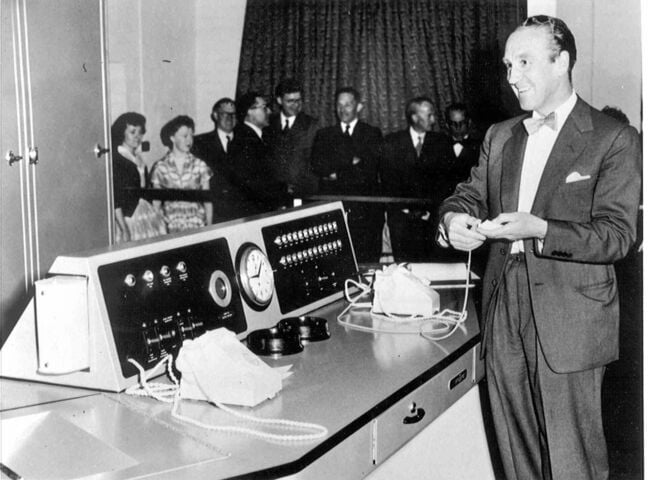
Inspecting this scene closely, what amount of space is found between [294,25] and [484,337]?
630 cm

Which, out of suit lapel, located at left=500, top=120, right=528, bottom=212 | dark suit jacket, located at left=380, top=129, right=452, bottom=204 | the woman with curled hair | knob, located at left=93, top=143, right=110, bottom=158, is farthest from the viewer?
dark suit jacket, located at left=380, top=129, right=452, bottom=204

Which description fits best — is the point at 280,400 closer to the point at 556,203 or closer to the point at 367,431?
the point at 367,431

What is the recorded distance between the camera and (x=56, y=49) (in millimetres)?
3396

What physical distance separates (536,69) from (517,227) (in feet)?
1.28

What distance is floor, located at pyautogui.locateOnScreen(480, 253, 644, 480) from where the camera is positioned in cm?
291

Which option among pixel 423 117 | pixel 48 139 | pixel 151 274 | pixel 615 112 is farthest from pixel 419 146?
pixel 151 274

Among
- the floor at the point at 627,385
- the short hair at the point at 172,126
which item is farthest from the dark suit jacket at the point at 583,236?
the short hair at the point at 172,126

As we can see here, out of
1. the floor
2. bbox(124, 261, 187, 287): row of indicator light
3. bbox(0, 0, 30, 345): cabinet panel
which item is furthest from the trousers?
bbox(0, 0, 30, 345): cabinet panel

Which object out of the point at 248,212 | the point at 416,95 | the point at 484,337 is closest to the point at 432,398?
the point at 484,337

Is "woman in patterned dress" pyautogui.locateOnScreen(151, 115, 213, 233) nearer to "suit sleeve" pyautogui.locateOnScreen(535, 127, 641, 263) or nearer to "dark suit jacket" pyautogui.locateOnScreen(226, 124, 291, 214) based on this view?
"dark suit jacket" pyautogui.locateOnScreen(226, 124, 291, 214)

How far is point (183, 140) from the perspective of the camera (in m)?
6.71

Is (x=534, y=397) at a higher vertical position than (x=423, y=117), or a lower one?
lower

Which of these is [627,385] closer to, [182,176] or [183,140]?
[182,176]

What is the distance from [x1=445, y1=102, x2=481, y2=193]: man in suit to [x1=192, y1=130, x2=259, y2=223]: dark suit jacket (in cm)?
163
